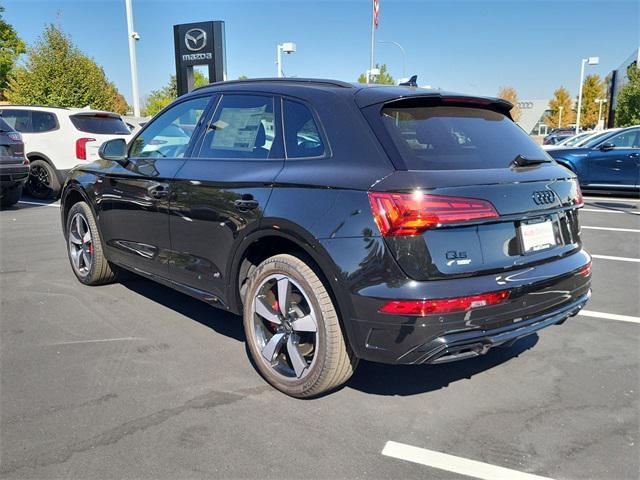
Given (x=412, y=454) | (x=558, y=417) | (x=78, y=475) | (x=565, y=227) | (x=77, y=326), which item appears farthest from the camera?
(x=77, y=326)

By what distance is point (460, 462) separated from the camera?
2496mm

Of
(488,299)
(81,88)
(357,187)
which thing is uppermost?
(81,88)

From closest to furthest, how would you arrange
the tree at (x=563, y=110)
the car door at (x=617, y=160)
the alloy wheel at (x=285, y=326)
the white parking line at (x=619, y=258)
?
the alloy wheel at (x=285, y=326)
the white parking line at (x=619, y=258)
the car door at (x=617, y=160)
the tree at (x=563, y=110)

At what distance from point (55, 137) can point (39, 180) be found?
3.54 feet

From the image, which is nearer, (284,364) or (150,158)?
(284,364)

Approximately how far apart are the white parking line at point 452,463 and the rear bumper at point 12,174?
29.0 feet

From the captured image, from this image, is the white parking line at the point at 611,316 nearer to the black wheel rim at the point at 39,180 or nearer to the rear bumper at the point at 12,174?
the rear bumper at the point at 12,174

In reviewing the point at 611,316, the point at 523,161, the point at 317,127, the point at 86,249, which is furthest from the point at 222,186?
the point at 611,316

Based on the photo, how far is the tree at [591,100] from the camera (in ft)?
223

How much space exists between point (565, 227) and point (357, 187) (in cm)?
133

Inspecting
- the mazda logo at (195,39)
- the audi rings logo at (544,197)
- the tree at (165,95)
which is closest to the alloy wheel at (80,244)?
the audi rings logo at (544,197)

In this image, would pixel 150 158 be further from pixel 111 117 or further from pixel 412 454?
pixel 111 117

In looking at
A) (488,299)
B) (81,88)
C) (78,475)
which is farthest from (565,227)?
(81,88)

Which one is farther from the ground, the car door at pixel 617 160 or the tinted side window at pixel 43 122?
the tinted side window at pixel 43 122
